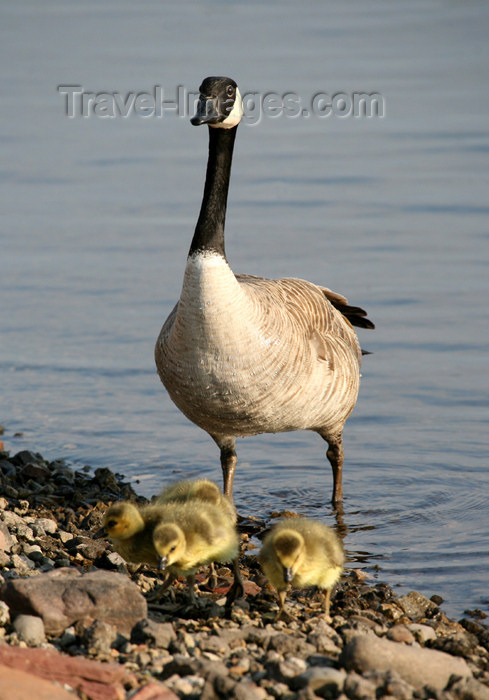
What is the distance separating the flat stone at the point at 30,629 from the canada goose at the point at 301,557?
1.22 m

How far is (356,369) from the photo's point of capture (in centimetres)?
826

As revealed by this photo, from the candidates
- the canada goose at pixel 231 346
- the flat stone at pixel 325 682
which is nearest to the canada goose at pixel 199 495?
the canada goose at pixel 231 346

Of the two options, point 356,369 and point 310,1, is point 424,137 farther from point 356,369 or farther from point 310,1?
point 310,1

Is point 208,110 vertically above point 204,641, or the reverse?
point 208,110

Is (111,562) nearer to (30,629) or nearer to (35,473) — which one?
(30,629)

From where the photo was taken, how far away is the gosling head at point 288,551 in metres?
5.14

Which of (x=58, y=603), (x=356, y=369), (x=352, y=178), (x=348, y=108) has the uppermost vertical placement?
(x=348, y=108)

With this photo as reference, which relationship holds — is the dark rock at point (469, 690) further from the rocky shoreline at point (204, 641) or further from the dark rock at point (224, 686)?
the dark rock at point (224, 686)

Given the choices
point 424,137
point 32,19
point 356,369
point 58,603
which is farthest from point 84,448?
point 32,19

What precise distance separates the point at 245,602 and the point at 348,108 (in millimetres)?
17523

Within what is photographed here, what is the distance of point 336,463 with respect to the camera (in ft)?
27.8

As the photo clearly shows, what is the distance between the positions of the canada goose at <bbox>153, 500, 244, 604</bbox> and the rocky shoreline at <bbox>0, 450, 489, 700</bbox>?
21cm

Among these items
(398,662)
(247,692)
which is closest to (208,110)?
(398,662)

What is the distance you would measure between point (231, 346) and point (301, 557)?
5.66 ft
